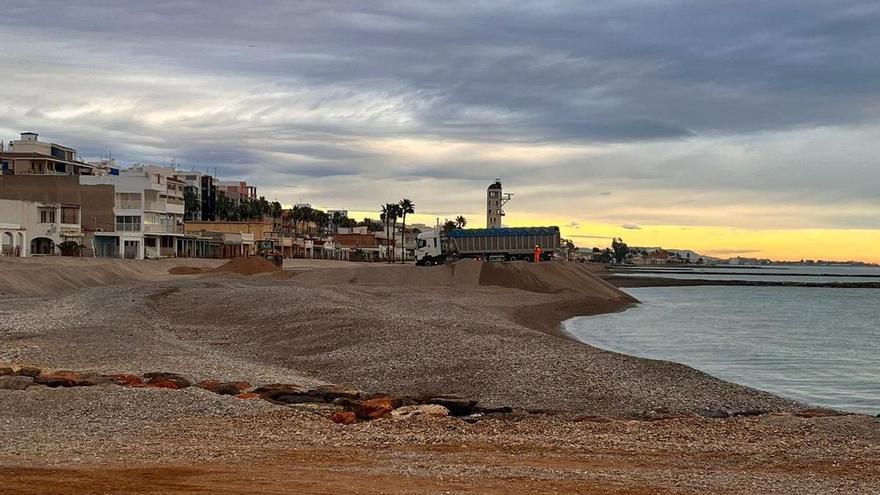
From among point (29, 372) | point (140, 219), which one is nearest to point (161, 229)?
point (140, 219)

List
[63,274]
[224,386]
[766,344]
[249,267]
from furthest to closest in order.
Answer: [249,267], [63,274], [766,344], [224,386]

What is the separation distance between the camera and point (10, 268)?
196 feet

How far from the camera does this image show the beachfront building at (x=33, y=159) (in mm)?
121625

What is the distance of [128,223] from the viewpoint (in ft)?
362

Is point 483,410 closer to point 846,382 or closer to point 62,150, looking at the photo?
point 846,382

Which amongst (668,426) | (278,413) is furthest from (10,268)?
(668,426)

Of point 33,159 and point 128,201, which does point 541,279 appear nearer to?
point 128,201

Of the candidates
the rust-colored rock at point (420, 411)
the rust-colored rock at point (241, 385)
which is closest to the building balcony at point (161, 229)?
the rust-colored rock at point (241, 385)

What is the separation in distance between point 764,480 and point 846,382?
1856 cm

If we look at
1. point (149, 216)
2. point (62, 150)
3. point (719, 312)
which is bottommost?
point (719, 312)

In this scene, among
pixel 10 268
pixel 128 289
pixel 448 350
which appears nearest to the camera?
pixel 448 350

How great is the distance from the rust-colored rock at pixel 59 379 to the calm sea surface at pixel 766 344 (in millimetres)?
18428

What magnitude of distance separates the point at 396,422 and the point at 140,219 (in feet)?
328

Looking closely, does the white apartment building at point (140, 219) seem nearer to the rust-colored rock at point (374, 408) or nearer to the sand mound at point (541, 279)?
the sand mound at point (541, 279)
